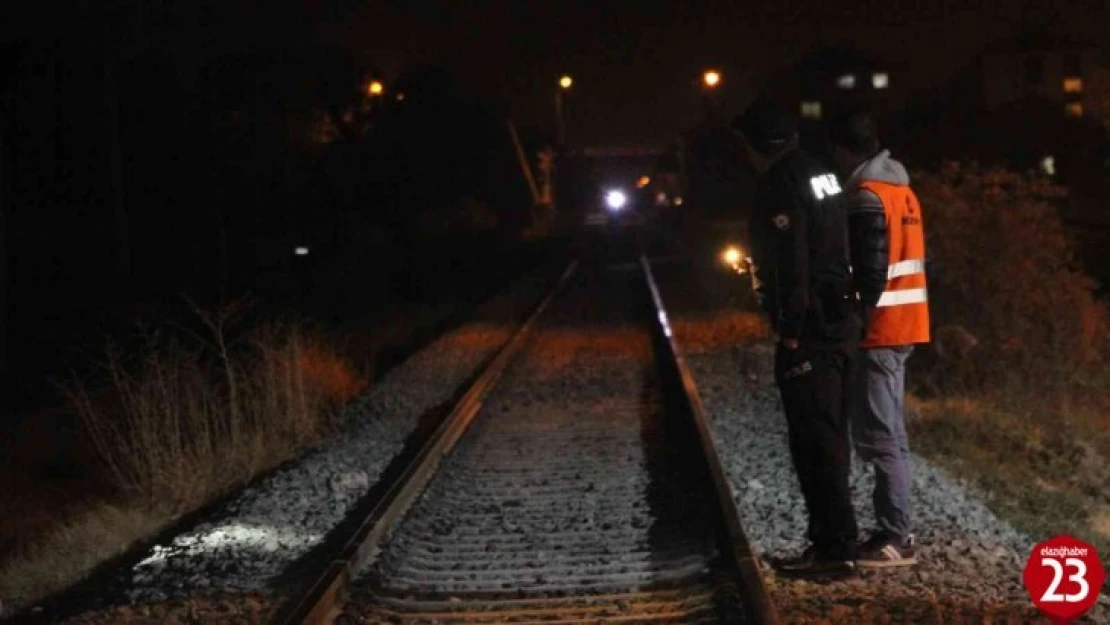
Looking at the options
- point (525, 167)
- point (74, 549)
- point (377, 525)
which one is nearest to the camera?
point (377, 525)

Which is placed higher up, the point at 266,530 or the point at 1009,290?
the point at 1009,290

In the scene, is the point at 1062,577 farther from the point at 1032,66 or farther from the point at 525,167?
the point at 1032,66

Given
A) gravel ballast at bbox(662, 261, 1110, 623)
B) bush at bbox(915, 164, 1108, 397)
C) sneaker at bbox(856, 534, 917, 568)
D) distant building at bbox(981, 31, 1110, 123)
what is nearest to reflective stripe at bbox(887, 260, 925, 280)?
sneaker at bbox(856, 534, 917, 568)

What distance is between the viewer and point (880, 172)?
6742 mm

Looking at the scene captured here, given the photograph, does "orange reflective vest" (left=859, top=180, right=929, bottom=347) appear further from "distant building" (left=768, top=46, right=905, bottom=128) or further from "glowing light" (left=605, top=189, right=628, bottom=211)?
"distant building" (left=768, top=46, right=905, bottom=128)

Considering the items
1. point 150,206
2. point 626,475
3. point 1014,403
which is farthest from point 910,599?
point 150,206

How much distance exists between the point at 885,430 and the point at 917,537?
1035 millimetres

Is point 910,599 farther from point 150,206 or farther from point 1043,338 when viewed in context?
point 150,206

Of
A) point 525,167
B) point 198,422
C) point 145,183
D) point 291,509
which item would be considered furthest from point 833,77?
point 291,509

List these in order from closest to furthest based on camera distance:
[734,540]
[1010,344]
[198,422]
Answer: [734,540] < [198,422] < [1010,344]

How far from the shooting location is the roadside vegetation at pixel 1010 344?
41.6 feet

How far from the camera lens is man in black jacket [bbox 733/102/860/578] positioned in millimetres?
6461

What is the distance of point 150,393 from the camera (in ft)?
39.2

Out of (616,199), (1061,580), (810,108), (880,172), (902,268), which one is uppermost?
(810,108)
